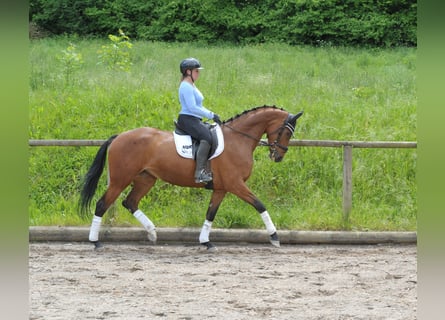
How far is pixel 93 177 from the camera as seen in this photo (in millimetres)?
7629

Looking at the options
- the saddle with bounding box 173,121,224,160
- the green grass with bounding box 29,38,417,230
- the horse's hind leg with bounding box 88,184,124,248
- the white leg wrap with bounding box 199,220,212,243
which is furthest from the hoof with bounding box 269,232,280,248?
the horse's hind leg with bounding box 88,184,124,248

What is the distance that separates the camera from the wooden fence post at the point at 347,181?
324 inches

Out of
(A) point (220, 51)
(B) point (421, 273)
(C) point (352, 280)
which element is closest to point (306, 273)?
(C) point (352, 280)

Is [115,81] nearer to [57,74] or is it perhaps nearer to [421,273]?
[57,74]

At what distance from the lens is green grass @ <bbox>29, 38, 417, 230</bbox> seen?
8508mm

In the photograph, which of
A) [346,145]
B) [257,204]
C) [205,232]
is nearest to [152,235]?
[205,232]

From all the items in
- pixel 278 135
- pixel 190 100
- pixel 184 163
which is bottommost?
pixel 184 163

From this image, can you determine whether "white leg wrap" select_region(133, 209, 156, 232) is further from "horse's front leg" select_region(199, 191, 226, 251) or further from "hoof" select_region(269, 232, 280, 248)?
"hoof" select_region(269, 232, 280, 248)

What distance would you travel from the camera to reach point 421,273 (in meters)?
0.65

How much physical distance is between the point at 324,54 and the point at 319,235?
424 inches

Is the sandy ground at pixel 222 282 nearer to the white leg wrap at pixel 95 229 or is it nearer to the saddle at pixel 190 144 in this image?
the white leg wrap at pixel 95 229

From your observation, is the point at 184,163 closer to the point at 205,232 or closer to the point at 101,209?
the point at 205,232

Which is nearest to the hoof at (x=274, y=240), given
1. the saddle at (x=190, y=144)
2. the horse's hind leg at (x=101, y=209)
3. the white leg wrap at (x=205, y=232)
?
the white leg wrap at (x=205, y=232)

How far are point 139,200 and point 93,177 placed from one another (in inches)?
23.0
